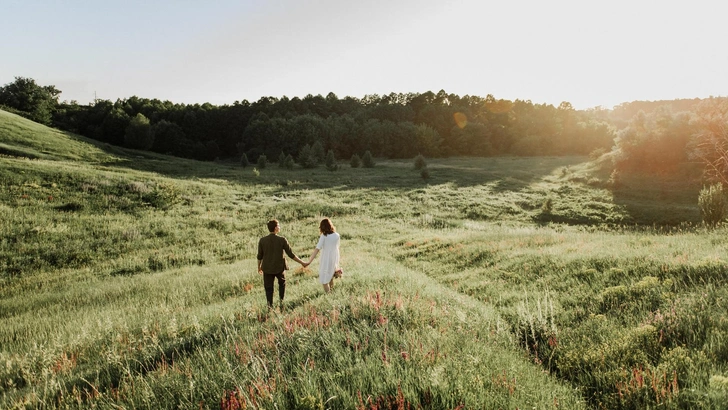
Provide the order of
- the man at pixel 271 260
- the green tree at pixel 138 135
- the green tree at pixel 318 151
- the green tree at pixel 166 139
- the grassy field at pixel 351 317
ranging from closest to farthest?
the grassy field at pixel 351 317 < the man at pixel 271 260 < the green tree at pixel 318 151 < the green tree at pixel 138 135 < the green tree at pixel 166 139

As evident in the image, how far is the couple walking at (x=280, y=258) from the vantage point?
8.93 metres

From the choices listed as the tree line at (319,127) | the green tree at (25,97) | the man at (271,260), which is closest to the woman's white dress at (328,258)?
the man at (271,260)

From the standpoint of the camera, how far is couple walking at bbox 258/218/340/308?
8930 millimetres

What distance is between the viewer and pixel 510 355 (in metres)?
4.77

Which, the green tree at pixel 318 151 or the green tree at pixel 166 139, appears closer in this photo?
the green tree at pixel 318 151

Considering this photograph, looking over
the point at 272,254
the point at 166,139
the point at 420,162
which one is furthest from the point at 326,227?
the point at 166,139

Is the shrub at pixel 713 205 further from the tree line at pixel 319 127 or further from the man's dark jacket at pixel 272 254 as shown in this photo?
the tree line at pixel 319 127

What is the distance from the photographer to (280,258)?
8.98 m

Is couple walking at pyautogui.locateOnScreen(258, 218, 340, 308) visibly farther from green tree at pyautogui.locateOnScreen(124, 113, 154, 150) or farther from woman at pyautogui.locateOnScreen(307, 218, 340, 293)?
green tree at pyautogui.locateOnScreen(124, 113, 154, 150)

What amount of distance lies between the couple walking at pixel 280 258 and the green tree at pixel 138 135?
9672 cm

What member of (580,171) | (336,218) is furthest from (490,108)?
(336,218)

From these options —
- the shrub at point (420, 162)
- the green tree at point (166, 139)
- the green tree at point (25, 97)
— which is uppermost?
the green tree at point (25, 97)

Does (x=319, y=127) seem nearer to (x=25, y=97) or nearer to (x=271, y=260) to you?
(x=25, y=97)

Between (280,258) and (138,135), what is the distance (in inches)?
3891
